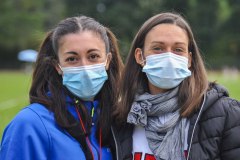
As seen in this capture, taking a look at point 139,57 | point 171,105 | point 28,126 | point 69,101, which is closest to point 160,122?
point 171,105

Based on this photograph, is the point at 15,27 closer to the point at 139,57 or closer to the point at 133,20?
the point at 133,20

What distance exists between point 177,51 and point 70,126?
972 millimetres

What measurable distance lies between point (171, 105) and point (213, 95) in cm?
31

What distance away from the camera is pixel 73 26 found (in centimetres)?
351

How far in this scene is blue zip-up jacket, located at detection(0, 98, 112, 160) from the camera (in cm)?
302

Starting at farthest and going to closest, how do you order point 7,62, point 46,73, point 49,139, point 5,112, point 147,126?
point 7,62
point 5,112
point 46,73
point 147,126
point 49,139

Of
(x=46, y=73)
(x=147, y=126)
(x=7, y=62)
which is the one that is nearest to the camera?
(x=147, y=126)

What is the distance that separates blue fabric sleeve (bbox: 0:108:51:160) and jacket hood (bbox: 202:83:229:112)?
1129mm

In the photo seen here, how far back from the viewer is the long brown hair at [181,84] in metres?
3.31

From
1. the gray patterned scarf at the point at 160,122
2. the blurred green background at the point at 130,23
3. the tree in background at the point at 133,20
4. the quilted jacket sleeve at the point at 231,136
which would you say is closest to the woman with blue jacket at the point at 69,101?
the gray patterned scarf at the point at 160,122

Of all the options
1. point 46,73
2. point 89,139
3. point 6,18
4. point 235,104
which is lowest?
point 89,139

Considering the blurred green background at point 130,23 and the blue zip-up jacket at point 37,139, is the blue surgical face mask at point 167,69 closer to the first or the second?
the blue zip-up jacket at point 37,139

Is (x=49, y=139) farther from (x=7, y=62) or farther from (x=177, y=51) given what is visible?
(x=7, y=62)

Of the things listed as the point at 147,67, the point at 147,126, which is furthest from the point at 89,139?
the point at 147,67
